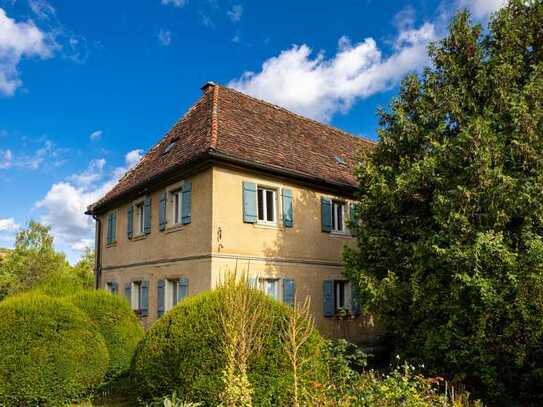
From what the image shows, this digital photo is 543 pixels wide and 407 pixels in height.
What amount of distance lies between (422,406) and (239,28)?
371 inches

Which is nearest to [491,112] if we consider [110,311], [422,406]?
[422,406]

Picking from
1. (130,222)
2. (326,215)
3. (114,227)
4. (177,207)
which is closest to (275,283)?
(326,215)

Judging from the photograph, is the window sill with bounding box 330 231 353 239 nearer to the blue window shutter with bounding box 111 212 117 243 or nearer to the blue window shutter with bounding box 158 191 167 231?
the blue window shutter with bounding box 158 191 167 231

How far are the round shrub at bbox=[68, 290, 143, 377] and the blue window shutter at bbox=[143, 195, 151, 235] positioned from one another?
4385 mm

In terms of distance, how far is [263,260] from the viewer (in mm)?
13039

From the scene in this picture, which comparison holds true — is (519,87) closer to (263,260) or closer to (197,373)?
(263,260)

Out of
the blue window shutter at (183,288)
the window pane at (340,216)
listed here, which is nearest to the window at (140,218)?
the blue window shutter at (183,288)

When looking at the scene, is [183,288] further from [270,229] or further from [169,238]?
[270,229]

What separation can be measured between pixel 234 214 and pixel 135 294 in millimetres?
5740

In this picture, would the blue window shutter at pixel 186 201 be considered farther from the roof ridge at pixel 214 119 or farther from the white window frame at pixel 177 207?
the roof ridge at pixel 214 119

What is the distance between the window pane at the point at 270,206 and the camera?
13656 millimetres

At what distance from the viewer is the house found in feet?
40.8

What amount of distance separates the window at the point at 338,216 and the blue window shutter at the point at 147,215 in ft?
20.9

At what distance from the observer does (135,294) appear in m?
15.7
